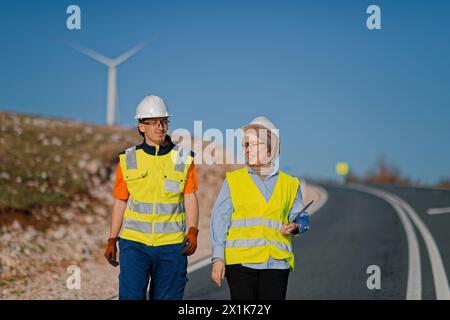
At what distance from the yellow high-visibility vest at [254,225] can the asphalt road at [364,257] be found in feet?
14.5

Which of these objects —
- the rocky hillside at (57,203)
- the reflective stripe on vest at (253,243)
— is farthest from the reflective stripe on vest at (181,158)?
the rocky hillside at (57,203)

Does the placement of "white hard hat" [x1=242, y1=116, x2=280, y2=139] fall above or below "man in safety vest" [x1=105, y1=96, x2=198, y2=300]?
above

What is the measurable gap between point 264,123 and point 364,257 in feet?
28.7

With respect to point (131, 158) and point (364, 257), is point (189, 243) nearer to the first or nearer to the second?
point (131, 158)

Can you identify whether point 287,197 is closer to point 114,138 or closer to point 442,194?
point 114,138

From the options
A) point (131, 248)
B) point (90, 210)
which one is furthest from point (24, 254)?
point (131, 248)

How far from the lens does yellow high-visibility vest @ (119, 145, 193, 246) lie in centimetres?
513

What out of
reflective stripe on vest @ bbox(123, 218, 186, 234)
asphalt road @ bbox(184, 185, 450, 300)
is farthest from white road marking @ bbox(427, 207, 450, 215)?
reflective stripe on vest @ bbox(123, 218, 186, 234)

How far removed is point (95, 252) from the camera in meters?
12.7

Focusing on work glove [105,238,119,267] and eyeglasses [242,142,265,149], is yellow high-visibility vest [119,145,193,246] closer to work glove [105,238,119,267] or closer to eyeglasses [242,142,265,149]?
work glove [105,238,119,267]

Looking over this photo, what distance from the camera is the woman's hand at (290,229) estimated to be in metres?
4.65

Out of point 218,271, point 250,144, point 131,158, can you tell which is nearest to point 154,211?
point 131,158

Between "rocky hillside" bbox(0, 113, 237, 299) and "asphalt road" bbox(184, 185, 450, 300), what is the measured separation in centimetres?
253
